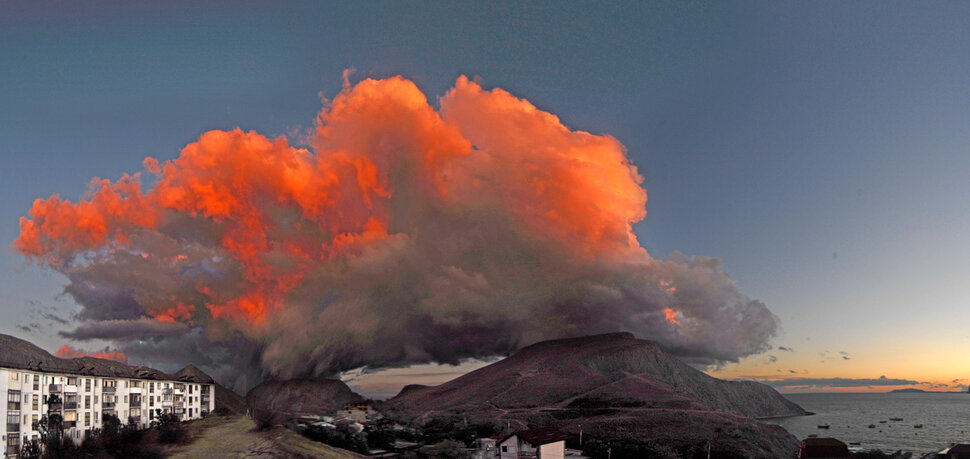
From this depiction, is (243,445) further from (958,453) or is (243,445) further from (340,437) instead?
(958,453)

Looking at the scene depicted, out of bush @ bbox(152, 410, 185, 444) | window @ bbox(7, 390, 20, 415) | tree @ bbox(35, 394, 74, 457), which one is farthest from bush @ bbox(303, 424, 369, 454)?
window @ bbox(7, 390, 20, 415)

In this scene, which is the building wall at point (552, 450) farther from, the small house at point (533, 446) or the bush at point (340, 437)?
the bush at point (340, 437)

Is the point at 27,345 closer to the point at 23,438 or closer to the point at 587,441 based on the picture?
the point at 23,438

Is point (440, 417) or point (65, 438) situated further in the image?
point (440, 417)

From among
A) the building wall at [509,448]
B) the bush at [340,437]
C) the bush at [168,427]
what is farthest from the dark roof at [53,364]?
the building wall at [509,448]

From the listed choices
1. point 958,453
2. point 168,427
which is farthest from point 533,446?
point 958,453

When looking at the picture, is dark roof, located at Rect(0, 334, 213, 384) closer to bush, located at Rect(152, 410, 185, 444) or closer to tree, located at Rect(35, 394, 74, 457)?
tree, located at Rect(35, 394, 74, 457)

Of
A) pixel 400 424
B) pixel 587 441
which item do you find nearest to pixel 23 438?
pixel 587 441
